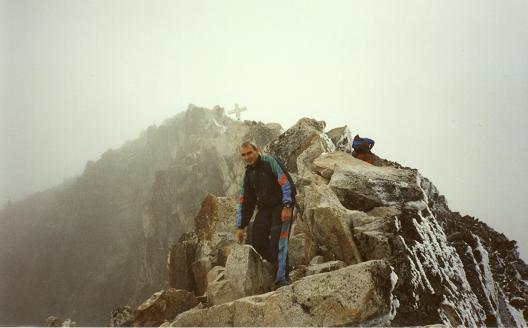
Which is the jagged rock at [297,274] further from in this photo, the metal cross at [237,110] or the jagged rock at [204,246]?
the metal cross at [237,110]

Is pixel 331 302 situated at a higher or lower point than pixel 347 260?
lower

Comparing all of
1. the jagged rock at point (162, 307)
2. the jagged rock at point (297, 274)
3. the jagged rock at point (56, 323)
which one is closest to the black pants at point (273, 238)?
the jagged rock at point (297, 274)

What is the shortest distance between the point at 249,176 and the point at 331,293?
337 centimetres

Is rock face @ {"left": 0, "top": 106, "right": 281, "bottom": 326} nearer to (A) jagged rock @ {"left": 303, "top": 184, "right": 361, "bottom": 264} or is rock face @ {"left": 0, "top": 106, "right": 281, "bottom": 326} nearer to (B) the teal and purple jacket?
(A) jagged rock @ {"left": 303, "top": 184, "right": 361, "bottom": 264}

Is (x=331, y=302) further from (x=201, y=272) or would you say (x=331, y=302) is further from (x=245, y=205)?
(x=201, y=272)

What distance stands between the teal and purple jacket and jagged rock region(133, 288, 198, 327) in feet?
8.59

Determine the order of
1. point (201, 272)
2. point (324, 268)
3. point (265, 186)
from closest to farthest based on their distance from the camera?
1. point (324, 268)
2. point (265, 186)
3. point (201, 272)

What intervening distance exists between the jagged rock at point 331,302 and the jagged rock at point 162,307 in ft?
9.80

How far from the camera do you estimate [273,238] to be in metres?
6.98

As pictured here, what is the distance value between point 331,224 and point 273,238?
1728mm

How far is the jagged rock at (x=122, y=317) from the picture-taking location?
8.20 m

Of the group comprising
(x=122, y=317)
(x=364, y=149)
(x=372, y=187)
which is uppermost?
(x=364, y=149)

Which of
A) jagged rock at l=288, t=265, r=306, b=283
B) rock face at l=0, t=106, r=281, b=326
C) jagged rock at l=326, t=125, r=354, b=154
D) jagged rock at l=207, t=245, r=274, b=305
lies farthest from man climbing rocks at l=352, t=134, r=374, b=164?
rock face at l=0, t=106, r=281, b=326

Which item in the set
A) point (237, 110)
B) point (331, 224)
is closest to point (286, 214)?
point (331, 224)
